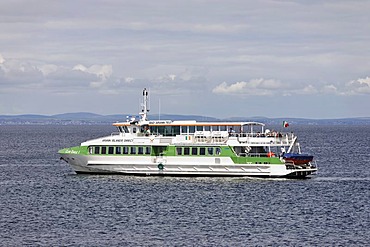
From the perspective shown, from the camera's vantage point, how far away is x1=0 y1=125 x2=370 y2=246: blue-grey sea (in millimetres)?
51531

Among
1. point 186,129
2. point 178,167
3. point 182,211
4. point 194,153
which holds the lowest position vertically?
point 182,211

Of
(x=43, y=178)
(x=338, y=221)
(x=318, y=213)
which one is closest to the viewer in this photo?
(x=338, y=221)

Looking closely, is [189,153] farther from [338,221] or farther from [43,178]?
[338,221]

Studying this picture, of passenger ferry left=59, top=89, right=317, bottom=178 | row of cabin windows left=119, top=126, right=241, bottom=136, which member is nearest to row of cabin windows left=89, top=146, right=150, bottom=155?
passenger ferry left=59, top=89, right=317, bottom=178

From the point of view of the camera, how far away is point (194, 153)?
3189 inches

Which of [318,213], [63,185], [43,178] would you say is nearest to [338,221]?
[318,213]

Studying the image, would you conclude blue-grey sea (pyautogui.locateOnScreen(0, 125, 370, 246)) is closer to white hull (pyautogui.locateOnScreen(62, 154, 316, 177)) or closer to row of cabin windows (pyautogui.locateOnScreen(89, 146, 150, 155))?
white hull (pyautogui.locateOnScreen(62, 154, 316, 177))

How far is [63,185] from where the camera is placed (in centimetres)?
7925

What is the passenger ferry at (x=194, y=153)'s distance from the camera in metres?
80.1

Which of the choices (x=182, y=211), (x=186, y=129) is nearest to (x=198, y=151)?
(x=186, y=129)

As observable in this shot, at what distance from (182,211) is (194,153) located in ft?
62.3

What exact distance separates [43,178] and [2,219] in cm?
2925

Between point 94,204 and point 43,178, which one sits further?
point 43,178

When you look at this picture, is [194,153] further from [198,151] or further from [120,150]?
[120,150]
